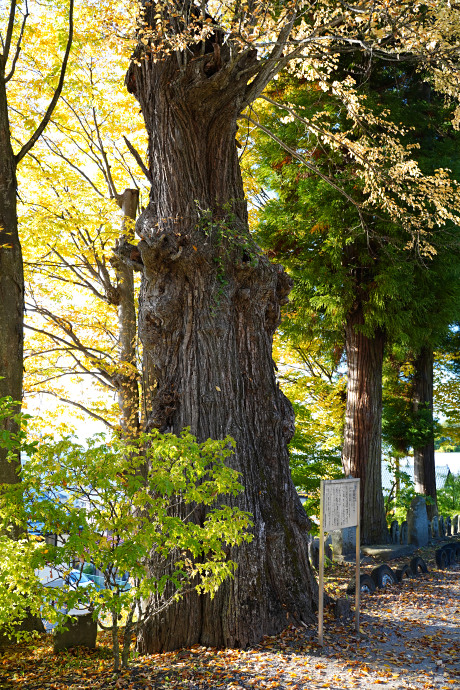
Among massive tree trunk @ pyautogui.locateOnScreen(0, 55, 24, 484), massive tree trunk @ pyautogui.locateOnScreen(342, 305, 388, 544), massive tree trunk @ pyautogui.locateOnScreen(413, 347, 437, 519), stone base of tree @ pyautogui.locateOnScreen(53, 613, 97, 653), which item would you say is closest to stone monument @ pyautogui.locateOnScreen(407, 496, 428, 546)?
massive tree trunk @ pyautogui.locateOnScreen(342, 305, 388, 544)

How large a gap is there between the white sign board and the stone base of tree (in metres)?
2.45

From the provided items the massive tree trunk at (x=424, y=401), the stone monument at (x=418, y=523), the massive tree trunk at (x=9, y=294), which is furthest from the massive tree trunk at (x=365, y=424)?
the massive tree trunk at (x=9, y=294)

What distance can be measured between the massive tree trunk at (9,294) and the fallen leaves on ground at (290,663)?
1762 millimetres

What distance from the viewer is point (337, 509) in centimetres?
558

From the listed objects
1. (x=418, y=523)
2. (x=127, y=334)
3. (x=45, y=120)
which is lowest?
(x=418, y=523)

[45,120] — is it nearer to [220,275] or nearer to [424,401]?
[220,275]

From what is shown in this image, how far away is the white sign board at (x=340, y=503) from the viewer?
537cm

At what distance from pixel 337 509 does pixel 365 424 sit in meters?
6.30

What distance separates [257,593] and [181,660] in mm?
938

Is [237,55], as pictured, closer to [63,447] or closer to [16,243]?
[16,243]

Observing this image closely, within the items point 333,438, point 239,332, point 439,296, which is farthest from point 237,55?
point 333,438

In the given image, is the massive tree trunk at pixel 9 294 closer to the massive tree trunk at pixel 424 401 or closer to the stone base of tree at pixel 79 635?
the stone base of tree at pixel 79 635

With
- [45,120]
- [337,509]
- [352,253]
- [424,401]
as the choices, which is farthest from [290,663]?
[424,401]

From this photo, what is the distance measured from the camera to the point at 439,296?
11617mm
